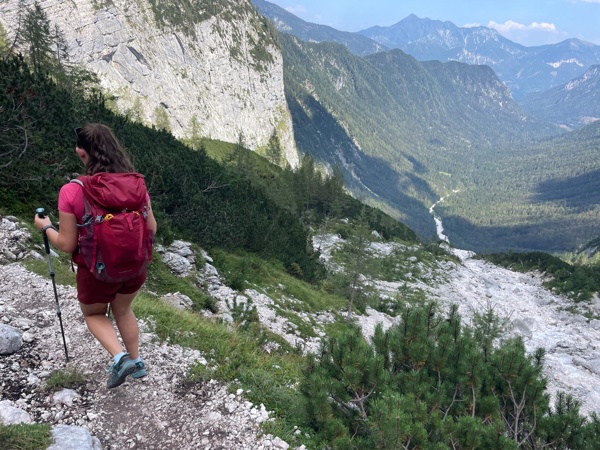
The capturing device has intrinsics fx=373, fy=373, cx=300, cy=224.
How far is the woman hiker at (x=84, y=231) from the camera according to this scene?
4031 millimetres

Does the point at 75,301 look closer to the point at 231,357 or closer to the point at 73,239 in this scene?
the point at 231,357

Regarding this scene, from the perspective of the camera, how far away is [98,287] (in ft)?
14.5

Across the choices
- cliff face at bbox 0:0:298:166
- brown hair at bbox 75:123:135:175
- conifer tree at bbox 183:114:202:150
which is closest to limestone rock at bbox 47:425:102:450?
brown hair at bbox 75:123:135:175

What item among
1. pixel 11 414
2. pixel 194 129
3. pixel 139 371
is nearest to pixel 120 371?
pixel 139 371

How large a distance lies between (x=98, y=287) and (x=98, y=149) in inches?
63.5

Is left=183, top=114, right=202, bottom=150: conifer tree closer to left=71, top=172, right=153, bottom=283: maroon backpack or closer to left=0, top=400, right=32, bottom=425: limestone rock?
left=0, top=400, right=32, bottom=425: limestone rock

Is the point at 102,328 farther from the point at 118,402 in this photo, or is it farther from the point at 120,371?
the point at 118,402

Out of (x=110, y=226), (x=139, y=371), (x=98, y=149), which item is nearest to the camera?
(x=110, y=226)

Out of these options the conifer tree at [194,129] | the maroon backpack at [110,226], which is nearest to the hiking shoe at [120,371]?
the maroon backpack at [110,226]

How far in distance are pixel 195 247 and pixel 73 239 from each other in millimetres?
16837

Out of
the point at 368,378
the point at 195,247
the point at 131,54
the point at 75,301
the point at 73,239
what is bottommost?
the point at 195,247

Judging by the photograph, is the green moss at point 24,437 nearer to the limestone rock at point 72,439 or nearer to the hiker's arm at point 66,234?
the limestone rock at point 72,439

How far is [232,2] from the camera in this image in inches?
5512

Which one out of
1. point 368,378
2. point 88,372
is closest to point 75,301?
point 88,372
